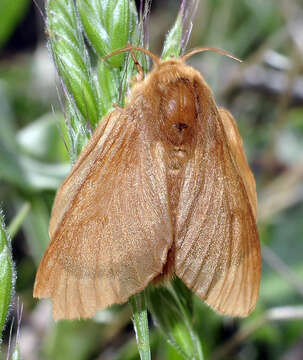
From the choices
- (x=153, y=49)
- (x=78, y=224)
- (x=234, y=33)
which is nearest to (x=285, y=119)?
(x=234, y=33)

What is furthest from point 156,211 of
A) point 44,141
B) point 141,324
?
point 44,141

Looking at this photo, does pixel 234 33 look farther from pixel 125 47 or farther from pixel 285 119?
pixel 125 47

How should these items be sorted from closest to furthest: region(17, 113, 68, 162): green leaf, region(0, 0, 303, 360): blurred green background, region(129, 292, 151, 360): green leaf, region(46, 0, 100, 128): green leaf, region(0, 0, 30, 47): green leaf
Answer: region(129, 292, 151, 360): green leaf
region(46, 0, 100, 128): green leaf
region(0, 0, 303, 360): blurred green background
region(17, 113, 68, 162): green leaf
region(0, 0, 30, 47): green leaf

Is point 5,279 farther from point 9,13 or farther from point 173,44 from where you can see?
point 9,13

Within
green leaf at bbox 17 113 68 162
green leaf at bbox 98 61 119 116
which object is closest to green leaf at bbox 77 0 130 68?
green leaf at bbox 98 61 119 116

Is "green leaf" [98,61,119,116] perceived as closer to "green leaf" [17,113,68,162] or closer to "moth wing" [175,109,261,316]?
"moth wing" [175,109,261,316]

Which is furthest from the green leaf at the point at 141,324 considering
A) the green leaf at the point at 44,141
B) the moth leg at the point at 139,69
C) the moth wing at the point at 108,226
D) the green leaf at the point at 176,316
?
the green leaf at the point at 44,141
